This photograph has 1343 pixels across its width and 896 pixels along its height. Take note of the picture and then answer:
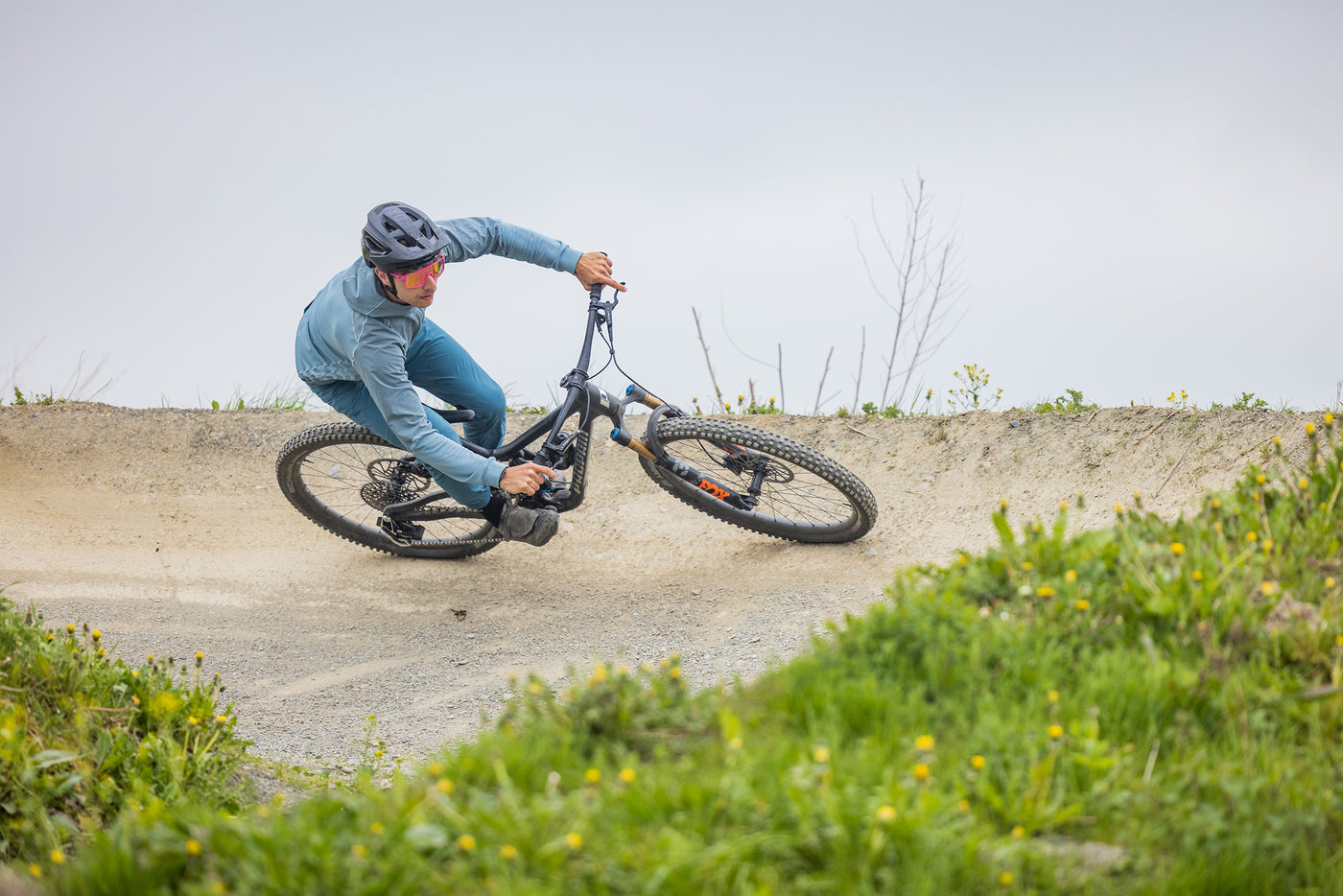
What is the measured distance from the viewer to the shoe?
674 centimetres

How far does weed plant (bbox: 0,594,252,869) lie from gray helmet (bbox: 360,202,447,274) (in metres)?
2.66

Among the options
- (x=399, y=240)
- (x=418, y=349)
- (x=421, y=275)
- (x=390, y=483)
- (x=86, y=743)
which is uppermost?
(x=399, y=240)

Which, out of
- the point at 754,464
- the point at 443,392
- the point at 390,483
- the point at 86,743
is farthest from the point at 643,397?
the point at 86,743

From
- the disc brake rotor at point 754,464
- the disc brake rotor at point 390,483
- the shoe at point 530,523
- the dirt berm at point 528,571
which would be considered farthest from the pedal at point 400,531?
the disc brake rotor at point 754,464

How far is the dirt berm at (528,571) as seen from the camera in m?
6.52

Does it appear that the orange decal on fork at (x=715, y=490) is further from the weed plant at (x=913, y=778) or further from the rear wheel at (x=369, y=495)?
the weed plant at (x=913, y=778)

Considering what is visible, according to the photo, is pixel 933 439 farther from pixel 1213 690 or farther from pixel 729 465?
pixel 1213 690

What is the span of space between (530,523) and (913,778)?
4.53m

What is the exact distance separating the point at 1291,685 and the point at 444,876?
298 cm

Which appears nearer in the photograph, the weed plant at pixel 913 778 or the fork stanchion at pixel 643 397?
the weed plant at pixel 913 778

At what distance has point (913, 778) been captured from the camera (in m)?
2.63

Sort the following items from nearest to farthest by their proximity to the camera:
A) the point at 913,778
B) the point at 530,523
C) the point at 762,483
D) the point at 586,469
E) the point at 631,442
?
the point at 913,778, the point at 631,442, the point at 530,523, the point at 762,483, the point at 586,469

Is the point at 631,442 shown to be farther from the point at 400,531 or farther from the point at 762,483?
the point at 400,531

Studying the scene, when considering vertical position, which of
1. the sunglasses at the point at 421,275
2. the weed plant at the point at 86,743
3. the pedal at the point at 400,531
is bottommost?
the weed plant at the point at 86,743
